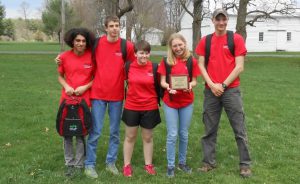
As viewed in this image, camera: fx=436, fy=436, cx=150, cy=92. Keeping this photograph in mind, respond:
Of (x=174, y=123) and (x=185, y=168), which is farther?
(x=185, y=168)

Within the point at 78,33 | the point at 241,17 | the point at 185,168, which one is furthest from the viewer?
the point at 241,17

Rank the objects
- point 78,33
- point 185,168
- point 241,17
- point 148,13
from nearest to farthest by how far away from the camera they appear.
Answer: point 78,33
point 185,168
point 241,17
point 148,13

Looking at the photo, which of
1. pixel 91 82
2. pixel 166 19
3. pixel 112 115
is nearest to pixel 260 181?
pixel 112 115

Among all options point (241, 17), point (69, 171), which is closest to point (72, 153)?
point (69, 171)

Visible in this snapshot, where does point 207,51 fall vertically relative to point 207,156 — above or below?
above

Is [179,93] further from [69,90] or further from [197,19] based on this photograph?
[197,19]

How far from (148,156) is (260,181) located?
5.21 feet

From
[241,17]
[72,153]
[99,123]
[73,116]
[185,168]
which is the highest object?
[241,17]

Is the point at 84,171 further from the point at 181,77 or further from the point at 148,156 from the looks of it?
the point at 181,77

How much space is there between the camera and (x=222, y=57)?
19.4ft

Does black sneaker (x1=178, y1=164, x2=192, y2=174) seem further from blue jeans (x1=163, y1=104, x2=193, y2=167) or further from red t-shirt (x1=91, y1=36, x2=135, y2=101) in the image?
red t-shirt (x1=91, y1=36, x2=135, y2=101)

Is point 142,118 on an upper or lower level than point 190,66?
lower

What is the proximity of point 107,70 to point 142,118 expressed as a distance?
2.66 ft

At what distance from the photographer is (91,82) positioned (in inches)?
236
